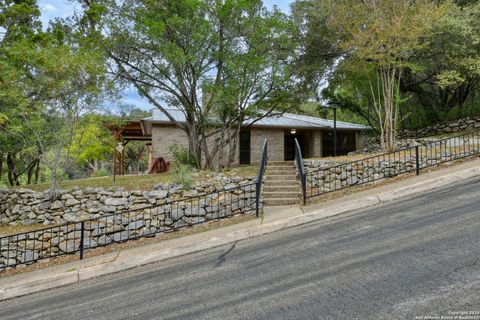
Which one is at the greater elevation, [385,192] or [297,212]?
[385,192]

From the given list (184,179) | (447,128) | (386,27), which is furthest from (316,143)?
(184,179)

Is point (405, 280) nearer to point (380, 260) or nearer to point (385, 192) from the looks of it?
point (380, 260)

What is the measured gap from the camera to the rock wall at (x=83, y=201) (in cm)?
954

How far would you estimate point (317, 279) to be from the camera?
352 centimetres

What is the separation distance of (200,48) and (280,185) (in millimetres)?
5644

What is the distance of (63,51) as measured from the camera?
9.00 metres

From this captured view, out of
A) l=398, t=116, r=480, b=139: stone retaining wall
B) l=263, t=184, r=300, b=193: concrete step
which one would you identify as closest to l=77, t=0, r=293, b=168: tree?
l=263, t=184, r=300, b=193: concrete step

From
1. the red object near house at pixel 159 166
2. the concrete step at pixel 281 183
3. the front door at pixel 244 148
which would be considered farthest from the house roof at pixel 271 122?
the concrete step at pixel 281 183

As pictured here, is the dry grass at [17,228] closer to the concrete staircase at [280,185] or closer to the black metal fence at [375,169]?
the concrete staircase at [280,185]

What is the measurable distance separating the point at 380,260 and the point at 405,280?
61 centimetres

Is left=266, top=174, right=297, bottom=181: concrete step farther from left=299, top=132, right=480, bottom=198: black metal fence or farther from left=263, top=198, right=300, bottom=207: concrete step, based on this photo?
left=263, top=198, right=300, bottom=207: concrete step

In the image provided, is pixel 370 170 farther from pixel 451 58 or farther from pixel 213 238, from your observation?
pixel 451 58

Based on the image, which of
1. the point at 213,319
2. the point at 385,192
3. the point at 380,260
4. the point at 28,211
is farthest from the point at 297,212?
the point at 28,211

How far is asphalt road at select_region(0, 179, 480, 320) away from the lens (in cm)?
285
